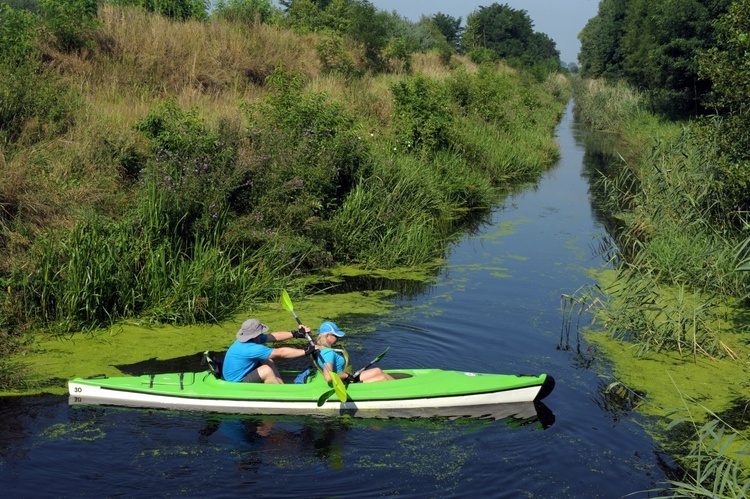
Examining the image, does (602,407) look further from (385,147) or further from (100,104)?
(100,104)

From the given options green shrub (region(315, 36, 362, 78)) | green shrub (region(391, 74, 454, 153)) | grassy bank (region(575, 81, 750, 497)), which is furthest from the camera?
green shrub (region(315, 36, 362, 78))

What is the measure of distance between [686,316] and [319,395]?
3.94 metres

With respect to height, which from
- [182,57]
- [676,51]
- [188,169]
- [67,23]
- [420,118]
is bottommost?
[188,169]

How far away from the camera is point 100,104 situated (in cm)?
1282

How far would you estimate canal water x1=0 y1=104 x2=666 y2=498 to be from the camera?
572cm

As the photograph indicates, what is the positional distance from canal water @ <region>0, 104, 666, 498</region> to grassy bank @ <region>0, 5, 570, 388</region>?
1531 millimetres

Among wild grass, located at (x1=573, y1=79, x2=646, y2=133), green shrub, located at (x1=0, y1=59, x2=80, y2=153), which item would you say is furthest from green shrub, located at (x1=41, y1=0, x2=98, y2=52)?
wild grass, located at (x1=573, y1=79, x2=646, y2=133)

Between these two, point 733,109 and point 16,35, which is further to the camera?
point 16,35

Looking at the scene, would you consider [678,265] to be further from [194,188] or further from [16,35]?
[16,35]

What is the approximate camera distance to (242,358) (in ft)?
23.7

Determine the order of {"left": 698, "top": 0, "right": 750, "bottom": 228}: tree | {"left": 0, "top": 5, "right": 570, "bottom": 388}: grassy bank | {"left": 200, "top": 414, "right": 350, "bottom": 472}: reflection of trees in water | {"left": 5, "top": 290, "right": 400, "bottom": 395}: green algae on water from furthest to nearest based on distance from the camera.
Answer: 1. {"left": 698, "top": 0, "right": 750, "bottom": 228}: tree
2. {"left": 0, "top": 5, "right": 570, "bottom": 388}: grassy bank
3. {"left": 5, "top": 290, "right": 400, "bottom": 395}: green algae on water
4. {"left": 200, "top": 414, "right": 350, "bottom": 472}: reflection of trees in water

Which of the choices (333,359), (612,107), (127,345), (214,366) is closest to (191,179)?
(127,345)

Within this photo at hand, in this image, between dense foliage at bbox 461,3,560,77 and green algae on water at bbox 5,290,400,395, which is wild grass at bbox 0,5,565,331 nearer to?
green algae on water at bbox 5,290,400,395

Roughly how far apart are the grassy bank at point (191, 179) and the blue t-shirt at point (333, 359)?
2.20 metres
